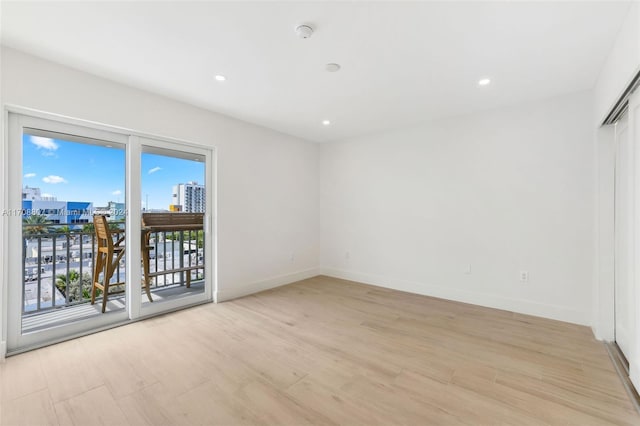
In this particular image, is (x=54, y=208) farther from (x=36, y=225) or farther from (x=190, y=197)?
(x=190, y=197)

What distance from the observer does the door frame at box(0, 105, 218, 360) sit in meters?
2.35

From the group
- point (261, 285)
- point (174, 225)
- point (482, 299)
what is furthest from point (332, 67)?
point (482, 299)

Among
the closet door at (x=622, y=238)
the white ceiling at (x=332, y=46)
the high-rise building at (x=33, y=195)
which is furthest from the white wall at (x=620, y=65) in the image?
the high-rise building at (x=33, y=195)

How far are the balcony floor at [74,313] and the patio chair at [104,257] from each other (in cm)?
9

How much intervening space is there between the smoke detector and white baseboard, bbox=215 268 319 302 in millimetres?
3289

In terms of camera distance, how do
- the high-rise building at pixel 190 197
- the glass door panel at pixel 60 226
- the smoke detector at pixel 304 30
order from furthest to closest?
the high-rise building at pixel 190 197, the glass door panel at pixel 60 226, the smoke detector at pixel 304 30

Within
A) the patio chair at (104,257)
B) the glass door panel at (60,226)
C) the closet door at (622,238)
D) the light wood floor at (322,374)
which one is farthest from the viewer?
the patio chair at (104,257)

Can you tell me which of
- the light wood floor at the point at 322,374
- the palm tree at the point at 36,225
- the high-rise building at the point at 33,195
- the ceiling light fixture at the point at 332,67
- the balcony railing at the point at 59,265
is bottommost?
the light wood floor at the point at 322,374

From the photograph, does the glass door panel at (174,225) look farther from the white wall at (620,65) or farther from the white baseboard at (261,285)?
the white wall at (620,65)

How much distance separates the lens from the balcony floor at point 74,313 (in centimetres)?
263

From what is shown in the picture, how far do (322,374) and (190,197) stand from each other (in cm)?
282

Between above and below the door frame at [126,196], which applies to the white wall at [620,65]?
above

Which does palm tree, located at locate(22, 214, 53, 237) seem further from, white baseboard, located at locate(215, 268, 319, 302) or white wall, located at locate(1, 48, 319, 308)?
white baseboard, located at locate(215, 268, 319, 302)

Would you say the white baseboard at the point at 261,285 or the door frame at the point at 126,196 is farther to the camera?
the white baseboard at the point at 261,285
